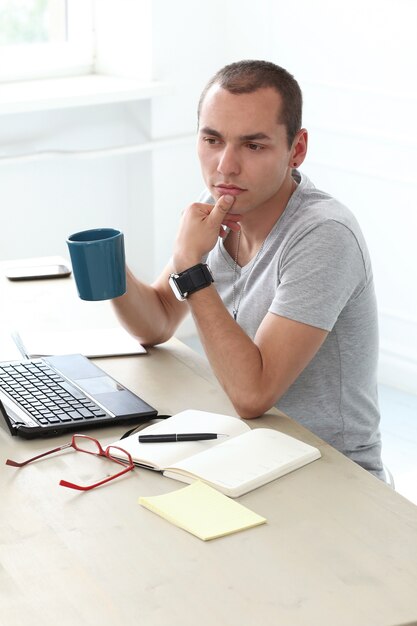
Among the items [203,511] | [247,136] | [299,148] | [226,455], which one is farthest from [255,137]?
[203,511]

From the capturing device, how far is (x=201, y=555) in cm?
128

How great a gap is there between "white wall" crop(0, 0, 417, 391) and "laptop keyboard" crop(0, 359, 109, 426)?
6.19 ft

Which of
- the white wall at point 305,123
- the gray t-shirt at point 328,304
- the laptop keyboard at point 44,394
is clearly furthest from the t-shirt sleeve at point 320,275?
the white wall at point 305,123

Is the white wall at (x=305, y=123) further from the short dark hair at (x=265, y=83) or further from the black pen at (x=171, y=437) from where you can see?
the black pen at (x=171, y=437)

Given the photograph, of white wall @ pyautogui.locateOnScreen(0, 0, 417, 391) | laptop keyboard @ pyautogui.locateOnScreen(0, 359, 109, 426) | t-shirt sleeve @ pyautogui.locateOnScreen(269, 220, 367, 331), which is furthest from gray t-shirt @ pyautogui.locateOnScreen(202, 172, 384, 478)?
white wall @ pyautogui.locateOnScreen(0, 0, 417, 391)

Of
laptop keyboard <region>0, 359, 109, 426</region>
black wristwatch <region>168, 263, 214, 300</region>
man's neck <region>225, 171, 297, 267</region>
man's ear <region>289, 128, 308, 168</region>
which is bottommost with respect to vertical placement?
laptop keyboard <region>0, 359, 109, 426</region>

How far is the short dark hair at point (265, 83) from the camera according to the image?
188 cm

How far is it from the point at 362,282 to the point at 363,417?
0.80 ft

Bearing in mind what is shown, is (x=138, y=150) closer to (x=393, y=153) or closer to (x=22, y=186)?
(x=22, y=186)

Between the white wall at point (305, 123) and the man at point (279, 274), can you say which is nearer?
the man at point (279, 274)

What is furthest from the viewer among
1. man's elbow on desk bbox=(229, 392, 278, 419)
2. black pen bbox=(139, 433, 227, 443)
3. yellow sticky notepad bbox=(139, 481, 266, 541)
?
man's elbow on desk bbox=(229, 392, 278, 419)

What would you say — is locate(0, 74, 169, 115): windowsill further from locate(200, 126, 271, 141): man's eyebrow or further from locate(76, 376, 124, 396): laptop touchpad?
locate(76, 376, 124, 396): laptop touchpad

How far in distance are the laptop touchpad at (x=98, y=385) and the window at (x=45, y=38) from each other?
2172 millimetres

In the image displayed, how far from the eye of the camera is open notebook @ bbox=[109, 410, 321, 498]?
1.46 meters
